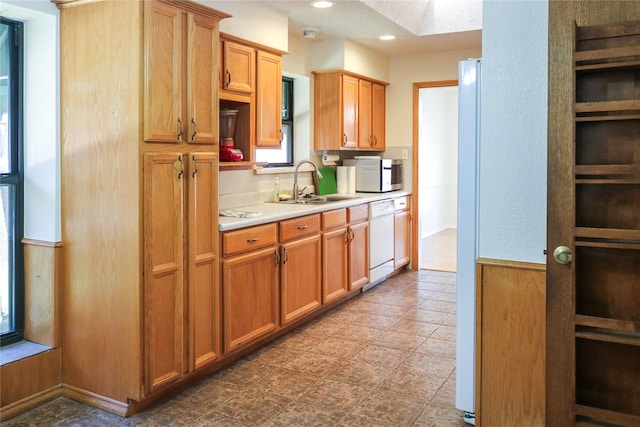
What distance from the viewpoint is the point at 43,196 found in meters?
2.86

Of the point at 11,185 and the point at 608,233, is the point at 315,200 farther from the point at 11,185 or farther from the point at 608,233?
the point at 608,233

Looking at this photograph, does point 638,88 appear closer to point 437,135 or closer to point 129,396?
point 129,396

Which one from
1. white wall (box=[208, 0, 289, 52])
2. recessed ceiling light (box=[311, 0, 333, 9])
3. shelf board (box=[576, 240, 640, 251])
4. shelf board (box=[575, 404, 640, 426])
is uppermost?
recessed ceiling light (box=[311, 0, 333, 9])

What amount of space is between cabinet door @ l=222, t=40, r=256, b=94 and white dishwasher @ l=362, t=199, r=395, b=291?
1.82m

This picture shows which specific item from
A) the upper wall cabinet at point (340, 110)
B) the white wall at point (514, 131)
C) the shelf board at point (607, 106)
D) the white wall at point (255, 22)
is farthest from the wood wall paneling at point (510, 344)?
the upper wall cabinet at point (340, 110)

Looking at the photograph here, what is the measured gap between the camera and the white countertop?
10.6ft

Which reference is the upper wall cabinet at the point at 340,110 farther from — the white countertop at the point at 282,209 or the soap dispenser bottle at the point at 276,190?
the soap dispenser bottle at the point at 276,190

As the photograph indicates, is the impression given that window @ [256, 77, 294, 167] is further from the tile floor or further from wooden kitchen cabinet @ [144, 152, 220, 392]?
wooden kitchen cabinet @ [144, 152, 220, 392]

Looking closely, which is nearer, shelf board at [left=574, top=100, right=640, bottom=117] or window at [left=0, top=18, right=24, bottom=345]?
shelf board at [left=574, top=100, right=640, bottom=117]

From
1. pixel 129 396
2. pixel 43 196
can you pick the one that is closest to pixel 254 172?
pixel 43 196

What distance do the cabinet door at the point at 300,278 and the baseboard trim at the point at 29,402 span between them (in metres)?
1.43

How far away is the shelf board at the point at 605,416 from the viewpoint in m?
1.91

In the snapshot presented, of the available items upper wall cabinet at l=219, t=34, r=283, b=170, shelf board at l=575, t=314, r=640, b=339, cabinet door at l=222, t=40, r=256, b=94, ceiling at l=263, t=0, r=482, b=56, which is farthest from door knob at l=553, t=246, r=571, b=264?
ceiling at l=263, t=0, r=482, b=56

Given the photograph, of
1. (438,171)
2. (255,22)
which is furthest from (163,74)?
(438,171)
